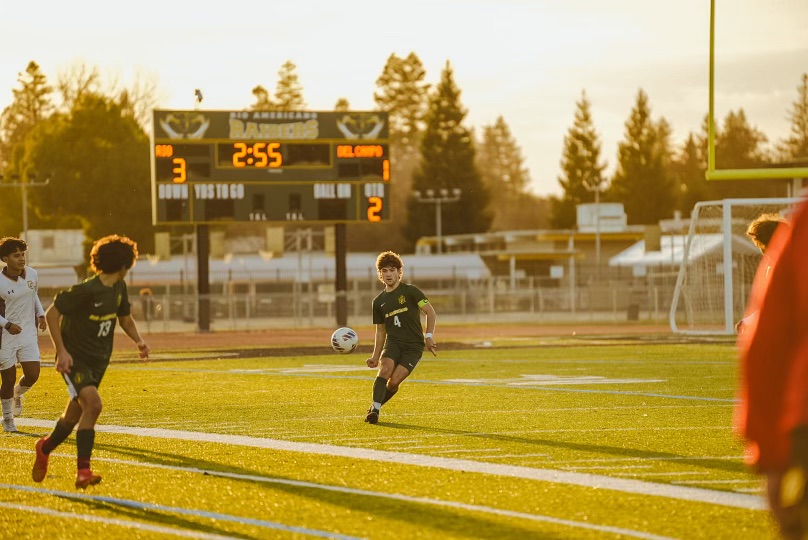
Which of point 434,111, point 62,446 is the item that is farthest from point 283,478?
point 434,111

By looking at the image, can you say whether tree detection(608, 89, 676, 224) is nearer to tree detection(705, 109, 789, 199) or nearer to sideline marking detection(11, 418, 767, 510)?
tree detection(705, 109, 789, 199)

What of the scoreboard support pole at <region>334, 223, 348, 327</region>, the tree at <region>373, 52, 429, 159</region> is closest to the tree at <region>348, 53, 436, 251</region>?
the tree at <region>373, 52, 429, 159</region>

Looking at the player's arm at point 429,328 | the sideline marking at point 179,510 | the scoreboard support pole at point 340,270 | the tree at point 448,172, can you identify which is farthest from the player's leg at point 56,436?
the tree at point 448,172

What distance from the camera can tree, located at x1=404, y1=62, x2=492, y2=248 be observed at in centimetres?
8450

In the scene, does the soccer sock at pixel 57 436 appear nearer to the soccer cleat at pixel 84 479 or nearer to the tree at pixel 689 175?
the soccer cleat at pixel 84 479

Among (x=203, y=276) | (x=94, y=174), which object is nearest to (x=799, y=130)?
(x=203, y=276)

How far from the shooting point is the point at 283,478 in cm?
852

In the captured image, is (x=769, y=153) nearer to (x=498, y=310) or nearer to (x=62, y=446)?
(x=62, y=446)

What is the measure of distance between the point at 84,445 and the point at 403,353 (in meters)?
4.70

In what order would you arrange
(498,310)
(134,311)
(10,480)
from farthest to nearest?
(498,310), (134,311), (10,480)

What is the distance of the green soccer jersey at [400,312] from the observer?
1238cm

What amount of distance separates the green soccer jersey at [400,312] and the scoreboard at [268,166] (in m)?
22.9

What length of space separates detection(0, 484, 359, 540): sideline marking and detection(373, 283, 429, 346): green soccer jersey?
4704mm

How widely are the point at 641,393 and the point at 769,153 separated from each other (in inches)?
328
